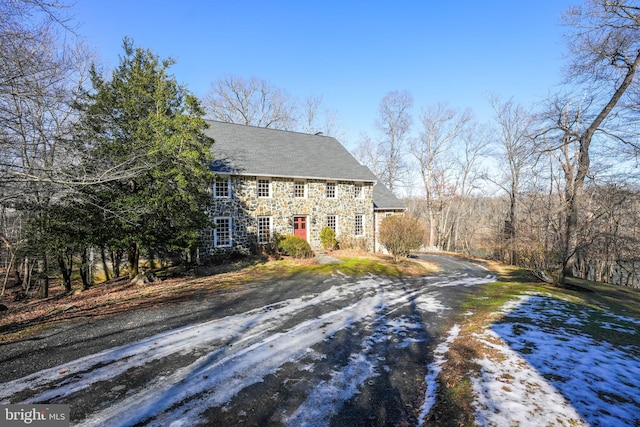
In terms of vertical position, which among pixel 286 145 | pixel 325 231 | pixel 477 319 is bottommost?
pixel 477 319

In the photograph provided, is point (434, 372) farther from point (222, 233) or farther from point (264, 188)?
point (264, 188)

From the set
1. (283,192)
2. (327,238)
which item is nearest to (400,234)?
(327,238)

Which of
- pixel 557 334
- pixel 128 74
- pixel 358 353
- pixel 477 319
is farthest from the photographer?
pixel 128 74

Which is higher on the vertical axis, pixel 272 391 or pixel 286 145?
pixel 286 145

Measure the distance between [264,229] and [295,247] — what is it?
8.16 ft

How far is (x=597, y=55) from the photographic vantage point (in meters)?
11.0

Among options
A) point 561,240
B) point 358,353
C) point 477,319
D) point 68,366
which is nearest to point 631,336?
point 477,319

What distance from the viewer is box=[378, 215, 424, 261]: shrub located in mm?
14758

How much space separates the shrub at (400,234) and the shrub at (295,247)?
14.0 ft

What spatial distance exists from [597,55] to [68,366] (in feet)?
60.4

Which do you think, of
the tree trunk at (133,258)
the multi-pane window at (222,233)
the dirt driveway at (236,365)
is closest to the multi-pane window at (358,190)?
the multi-pane window at (222,233)

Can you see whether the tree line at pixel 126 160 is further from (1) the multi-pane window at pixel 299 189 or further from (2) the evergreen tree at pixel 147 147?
(1) the multi-pane window at pixel 299 189

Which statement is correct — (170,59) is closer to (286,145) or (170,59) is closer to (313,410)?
(286,145)

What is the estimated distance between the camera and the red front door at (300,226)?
17991 millimetres
